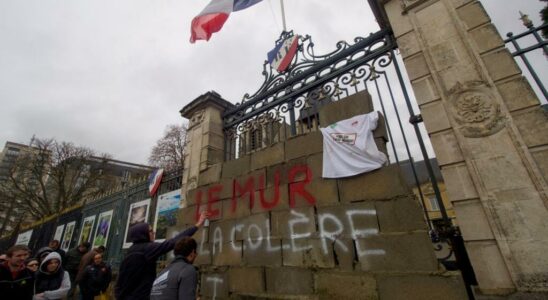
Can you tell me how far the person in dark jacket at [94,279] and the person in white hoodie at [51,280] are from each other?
85 cm

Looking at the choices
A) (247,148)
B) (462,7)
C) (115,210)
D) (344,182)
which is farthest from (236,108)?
(115,210)

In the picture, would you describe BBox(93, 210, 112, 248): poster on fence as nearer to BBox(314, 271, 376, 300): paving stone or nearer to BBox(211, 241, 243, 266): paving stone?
BBox(211, 241, 243, 266): paving stone

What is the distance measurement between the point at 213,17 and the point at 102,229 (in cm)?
794

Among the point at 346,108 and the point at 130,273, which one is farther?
the point at 346,108

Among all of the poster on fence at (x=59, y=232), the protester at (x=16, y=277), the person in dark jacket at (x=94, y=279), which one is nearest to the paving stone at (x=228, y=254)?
the person in dark jacket at (x=94, y=279)

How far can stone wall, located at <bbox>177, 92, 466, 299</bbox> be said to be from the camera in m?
2.66

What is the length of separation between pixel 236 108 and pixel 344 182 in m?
3.22

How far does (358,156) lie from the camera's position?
3246mm

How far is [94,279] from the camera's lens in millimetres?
4449

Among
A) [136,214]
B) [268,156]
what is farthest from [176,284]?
[136,214]

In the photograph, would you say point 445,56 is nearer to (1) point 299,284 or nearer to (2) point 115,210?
(1) point 299,284

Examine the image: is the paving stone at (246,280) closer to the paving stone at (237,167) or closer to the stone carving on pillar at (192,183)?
the paving stone at (237,167)

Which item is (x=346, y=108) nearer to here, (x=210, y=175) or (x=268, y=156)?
(x=268, y=156)

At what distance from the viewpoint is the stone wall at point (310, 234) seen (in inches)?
105
